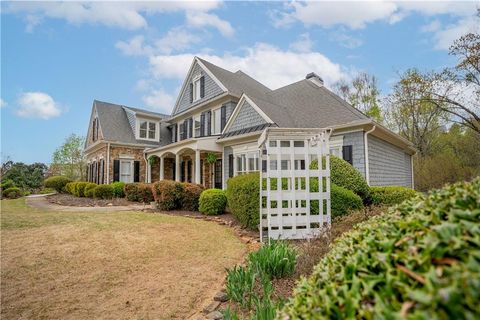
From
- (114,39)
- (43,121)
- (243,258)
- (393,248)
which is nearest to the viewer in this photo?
(393,248)

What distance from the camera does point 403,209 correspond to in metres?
1.24

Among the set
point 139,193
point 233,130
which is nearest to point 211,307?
point 233,130

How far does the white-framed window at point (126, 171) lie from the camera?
685 inches

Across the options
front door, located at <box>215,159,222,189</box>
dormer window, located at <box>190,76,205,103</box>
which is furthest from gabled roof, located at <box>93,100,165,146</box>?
front door, located at <box>215,159,222,189</box>

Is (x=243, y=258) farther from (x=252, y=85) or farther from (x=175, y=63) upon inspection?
(x=175, y=63)

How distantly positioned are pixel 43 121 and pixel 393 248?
2240 cm

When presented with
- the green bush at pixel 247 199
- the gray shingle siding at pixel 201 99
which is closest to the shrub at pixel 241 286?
the green bush at pixel 247 199

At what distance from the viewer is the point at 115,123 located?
62.1 ft

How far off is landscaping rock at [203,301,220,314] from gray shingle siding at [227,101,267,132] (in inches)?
345

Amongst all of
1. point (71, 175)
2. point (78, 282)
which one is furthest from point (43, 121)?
point (78, 282)

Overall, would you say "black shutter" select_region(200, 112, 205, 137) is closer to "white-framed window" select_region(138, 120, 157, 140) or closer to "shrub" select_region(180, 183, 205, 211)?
"white-framed window" select_region(138, 120, 157, 140)

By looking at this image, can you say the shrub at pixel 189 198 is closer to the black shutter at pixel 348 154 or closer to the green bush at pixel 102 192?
the black shutter at pixel 348 154

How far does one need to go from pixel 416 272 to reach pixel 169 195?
9479 mm

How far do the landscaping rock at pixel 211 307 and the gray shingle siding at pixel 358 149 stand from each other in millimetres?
7966
